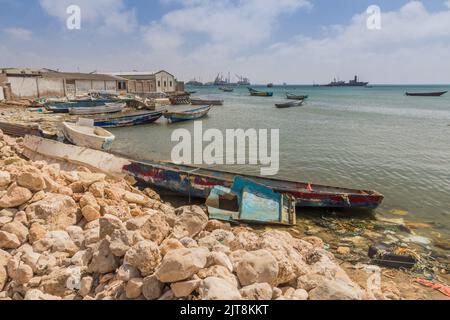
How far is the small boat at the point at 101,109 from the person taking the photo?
28.5 meters

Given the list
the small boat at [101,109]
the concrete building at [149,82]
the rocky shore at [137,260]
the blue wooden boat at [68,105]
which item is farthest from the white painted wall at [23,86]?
the rocky shore at [137,260]

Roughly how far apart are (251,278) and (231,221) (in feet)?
13.9

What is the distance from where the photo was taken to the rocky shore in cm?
351

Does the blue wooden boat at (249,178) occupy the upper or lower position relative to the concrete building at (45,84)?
lower

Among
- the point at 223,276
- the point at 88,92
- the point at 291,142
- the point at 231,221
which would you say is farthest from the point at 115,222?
the point at 88,92

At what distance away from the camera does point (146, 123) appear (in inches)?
1062

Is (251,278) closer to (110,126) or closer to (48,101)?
(110,126)

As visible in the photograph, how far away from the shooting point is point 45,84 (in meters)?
35.6

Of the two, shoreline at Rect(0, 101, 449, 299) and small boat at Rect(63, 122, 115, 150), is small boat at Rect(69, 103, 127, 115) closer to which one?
small boat at Rect(63, 122, 115, 150)

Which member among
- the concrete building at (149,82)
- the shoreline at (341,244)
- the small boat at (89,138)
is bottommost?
the shoreline at (341,244)

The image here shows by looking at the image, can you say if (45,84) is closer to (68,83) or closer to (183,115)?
(68,83)
